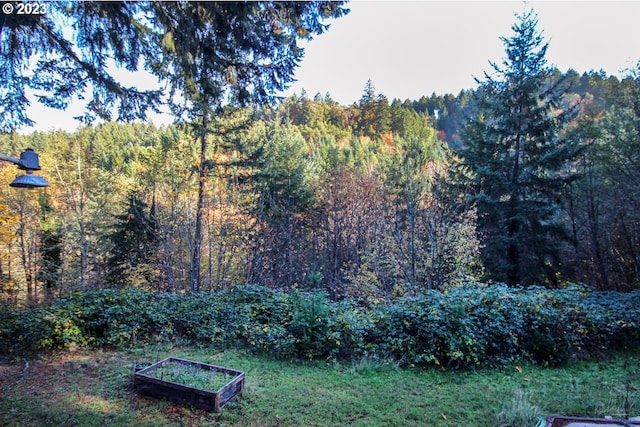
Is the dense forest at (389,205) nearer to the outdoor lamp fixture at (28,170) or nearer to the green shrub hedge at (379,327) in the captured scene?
the green shrub hedge at (379,327)

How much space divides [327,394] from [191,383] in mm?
1381

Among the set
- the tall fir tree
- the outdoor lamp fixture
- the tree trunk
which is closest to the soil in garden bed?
the outdoor lamp fixture

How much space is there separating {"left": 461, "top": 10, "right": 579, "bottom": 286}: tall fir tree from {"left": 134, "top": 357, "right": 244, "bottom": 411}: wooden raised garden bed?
9.07 m

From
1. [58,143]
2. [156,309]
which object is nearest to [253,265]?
[156,309]

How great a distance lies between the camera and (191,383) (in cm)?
322

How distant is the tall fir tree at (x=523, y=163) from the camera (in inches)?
408

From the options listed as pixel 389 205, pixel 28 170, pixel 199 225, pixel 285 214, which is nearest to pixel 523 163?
pixel 389 205

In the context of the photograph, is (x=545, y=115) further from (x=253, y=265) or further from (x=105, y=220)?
(x=105, y=220)

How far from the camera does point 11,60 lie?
296 cm

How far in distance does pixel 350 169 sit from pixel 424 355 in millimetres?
11886

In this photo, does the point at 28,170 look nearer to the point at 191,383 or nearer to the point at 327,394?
the point at 191,383

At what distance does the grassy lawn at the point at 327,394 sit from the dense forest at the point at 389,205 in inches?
118

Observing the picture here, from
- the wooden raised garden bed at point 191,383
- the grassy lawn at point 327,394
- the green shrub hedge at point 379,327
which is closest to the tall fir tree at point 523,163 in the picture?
the green shrub hedge at point 379,327

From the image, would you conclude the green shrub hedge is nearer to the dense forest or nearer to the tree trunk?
the dense forest
